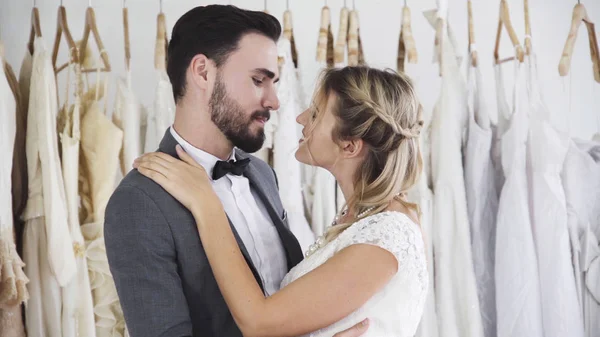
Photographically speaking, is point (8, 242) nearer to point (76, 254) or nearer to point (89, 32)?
point (76, 254)

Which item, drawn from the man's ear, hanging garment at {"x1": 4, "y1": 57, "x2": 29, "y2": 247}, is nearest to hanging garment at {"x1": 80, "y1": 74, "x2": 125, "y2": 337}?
hanging garment at {"x1": 4, "y1": 57, "x2": 29, "y2": 247}

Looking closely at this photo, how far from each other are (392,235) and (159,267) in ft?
1.39

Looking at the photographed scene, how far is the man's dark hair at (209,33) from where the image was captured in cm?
150

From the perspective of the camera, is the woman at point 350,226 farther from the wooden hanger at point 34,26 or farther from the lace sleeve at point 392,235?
the wooden hanger at point 34,26

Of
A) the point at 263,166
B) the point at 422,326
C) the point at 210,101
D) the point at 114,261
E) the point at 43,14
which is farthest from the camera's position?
the point at 43,14

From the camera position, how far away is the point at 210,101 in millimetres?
1500

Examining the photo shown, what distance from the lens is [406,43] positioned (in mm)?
2133

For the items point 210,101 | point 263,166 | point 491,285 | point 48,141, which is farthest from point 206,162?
point 491,285

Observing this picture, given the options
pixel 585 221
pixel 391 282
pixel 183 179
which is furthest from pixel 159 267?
pixel 585 221

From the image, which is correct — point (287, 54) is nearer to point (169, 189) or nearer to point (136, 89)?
point (136, 89)

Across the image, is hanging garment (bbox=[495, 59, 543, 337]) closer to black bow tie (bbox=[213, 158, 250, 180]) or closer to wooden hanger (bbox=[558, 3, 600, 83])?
wooden hanger (bbox=[558, 3, 600, 83])

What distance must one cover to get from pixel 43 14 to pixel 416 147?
54.2 inches

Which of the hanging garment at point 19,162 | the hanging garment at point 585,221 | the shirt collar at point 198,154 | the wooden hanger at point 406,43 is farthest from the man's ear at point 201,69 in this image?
the hanging garment at point 585,221

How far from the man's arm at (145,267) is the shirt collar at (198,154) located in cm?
20
